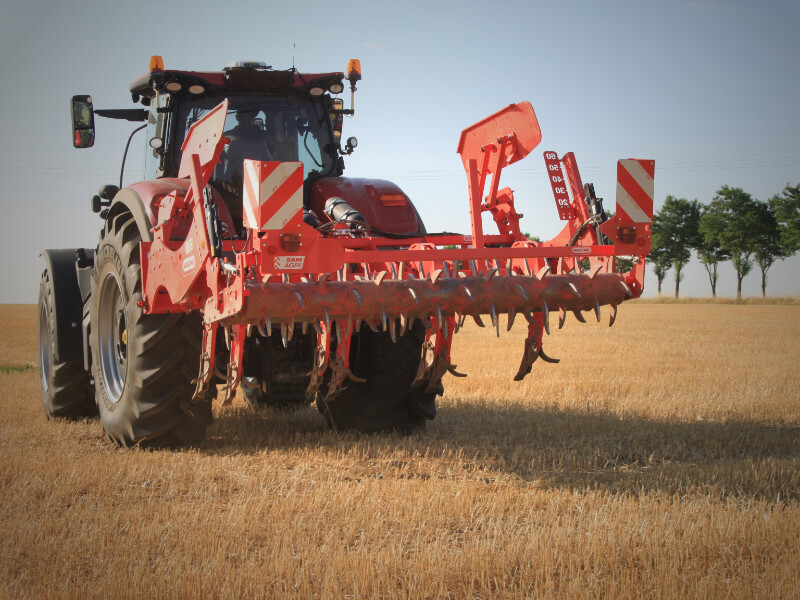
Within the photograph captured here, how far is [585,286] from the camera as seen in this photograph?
13.9 feet

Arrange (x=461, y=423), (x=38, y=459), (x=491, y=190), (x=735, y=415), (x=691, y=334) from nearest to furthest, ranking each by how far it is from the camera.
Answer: (x=38, y=459)
(x=491, y=190)
(x=461, y=423)
(x=735, y=415)
(x=691, y=334)

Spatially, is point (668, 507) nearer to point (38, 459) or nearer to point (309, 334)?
point (309, 334)

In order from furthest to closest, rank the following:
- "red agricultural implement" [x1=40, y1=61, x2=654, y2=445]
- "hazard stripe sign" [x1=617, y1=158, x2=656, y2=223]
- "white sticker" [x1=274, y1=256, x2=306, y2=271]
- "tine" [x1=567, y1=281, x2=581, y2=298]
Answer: "hazard stripe sign" [x1=617, y1=158, x2=656, y2=223]
"tine" [x1=567, y1=281, x2=581, y2=298]
"red agricultural implement" [x1=40, y1=61, x2=654, y2=445]
"white sticker" [x1=274, y1=256, x2=306, y2=271]

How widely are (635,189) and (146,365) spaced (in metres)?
2.95

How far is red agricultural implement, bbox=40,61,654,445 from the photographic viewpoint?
150 inches

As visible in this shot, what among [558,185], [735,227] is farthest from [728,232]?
[558,185]

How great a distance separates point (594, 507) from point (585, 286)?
114 cm

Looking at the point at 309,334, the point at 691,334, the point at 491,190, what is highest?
the point at 491,190

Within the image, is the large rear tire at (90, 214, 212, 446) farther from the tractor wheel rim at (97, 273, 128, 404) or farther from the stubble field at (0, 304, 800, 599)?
the stubble field at (0, 304, 800, 599)

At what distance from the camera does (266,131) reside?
5.64 meters

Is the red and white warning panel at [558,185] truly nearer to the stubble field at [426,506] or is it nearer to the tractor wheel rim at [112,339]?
the stubble field at [426,506]

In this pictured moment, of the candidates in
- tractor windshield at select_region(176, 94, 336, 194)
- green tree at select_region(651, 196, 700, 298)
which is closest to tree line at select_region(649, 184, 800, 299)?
green tree at select_region(651, 196, 700, 298)

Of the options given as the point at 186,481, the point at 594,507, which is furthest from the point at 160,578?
the point at 594,507

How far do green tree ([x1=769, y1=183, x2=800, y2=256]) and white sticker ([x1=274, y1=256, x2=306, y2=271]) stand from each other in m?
45.6
